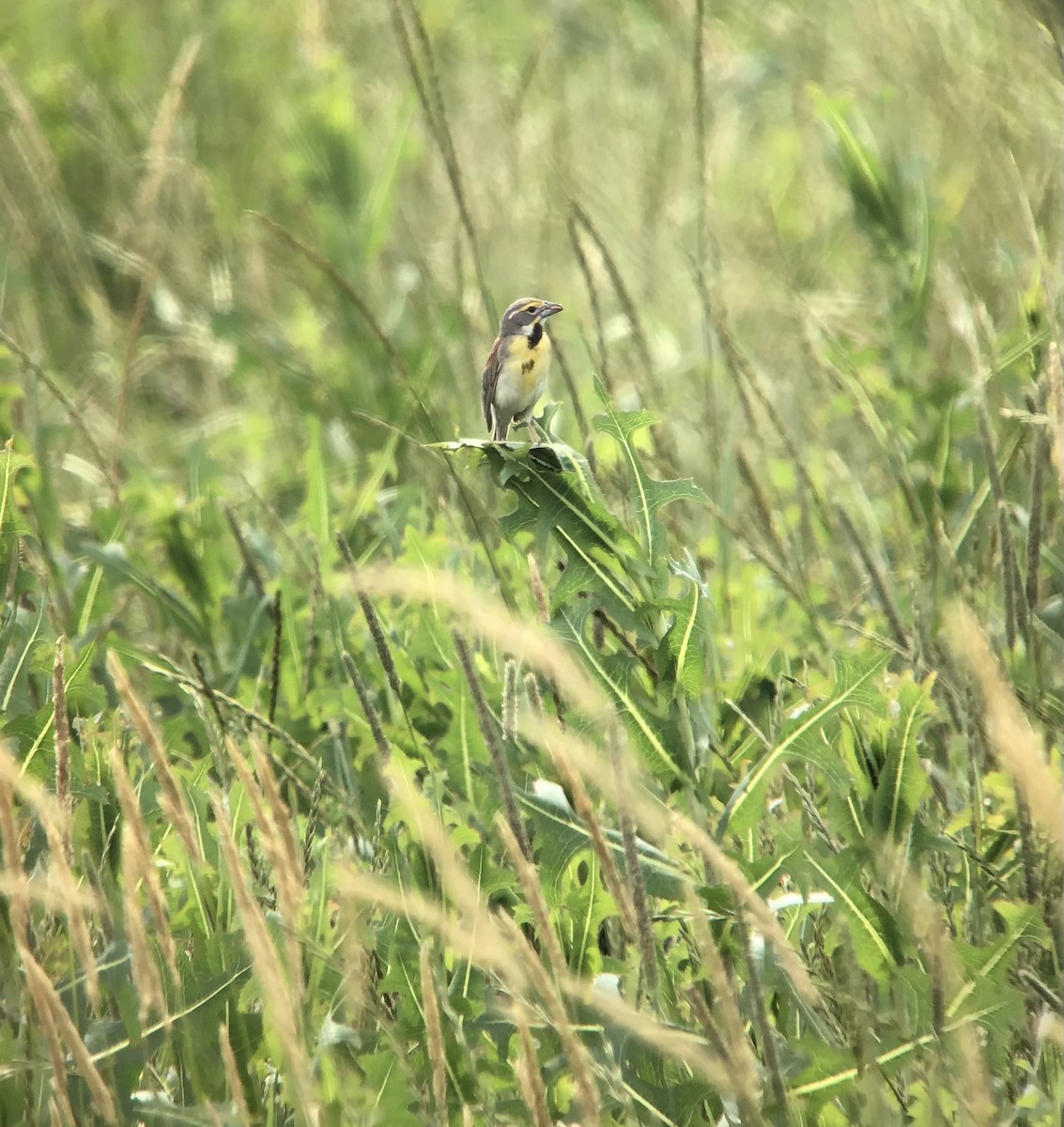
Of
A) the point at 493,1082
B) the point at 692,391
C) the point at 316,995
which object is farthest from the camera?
the point at 692,391

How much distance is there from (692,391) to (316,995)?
2776 millimetres

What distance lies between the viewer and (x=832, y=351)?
258 cm

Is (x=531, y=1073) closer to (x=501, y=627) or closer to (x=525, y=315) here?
(x=501, y=627)

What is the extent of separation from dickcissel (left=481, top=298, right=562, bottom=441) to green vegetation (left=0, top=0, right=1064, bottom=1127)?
48 millimetres

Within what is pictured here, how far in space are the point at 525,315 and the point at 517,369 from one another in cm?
13

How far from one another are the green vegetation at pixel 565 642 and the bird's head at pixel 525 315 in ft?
0.30

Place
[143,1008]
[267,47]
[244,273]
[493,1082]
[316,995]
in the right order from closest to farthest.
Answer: [143,1008]
[316,995]
[493,1082]
[244,273]
[267,47]

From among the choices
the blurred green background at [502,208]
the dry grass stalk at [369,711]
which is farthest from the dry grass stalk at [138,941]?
the blurred green background at [502,208]

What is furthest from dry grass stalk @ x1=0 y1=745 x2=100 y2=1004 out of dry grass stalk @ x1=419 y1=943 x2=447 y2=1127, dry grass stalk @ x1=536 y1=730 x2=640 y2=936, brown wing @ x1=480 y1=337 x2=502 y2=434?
brown wing @ x1=480 y1=337 x2=502 y2=434

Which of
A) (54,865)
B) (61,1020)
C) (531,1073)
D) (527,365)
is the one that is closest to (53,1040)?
(61,1020)

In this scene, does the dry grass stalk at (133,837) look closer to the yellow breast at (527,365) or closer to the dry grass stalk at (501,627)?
the dry grass stalk at (501,627)

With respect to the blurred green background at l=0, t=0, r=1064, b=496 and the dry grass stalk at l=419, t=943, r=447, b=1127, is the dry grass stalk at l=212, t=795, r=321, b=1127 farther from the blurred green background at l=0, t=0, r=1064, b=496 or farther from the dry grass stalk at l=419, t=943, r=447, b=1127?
the blurred green background at l=0, t=0, r=1064, b=496

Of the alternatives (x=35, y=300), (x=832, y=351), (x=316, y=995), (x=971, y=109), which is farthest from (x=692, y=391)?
(x=316, y=995)

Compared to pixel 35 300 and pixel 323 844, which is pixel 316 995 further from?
pixel 35 300
